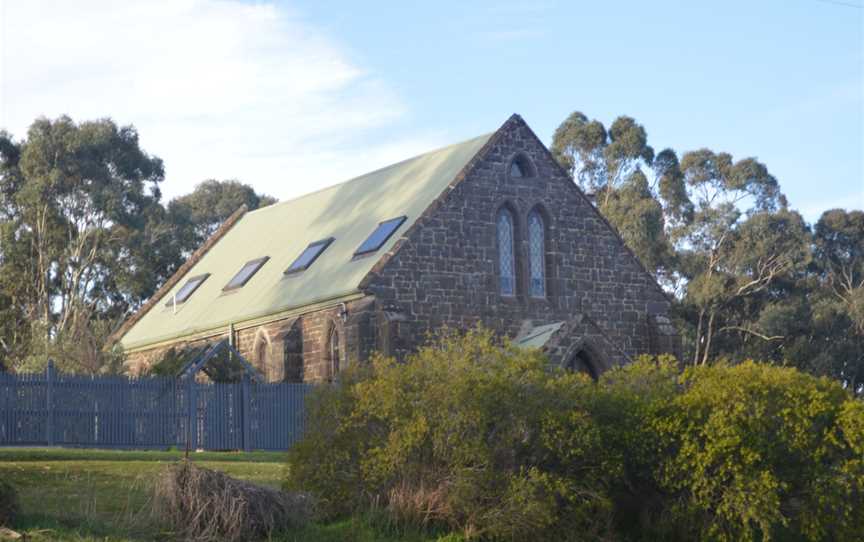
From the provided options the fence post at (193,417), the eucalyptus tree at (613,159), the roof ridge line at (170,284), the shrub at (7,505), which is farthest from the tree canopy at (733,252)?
the shrub at (7,505)

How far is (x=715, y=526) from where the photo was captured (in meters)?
20.9

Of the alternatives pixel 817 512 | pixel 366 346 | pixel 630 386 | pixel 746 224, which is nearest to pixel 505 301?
pixel 366 346

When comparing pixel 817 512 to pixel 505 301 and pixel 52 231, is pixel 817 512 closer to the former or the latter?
pixel 505 301

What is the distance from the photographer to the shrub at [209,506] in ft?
61.3

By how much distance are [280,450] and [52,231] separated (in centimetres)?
3368

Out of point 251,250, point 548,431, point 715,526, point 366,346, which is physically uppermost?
point 251,250

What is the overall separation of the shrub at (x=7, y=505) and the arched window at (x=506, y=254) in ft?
71.1

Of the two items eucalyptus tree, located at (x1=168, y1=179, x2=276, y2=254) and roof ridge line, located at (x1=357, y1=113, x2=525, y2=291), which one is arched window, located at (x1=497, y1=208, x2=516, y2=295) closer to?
roof ridge line, located at (x1=357, y1=113, x2=525, y2=291)

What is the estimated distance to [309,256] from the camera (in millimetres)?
41531

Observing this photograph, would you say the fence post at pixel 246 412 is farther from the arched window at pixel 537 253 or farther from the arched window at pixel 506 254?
the arched window at pixel 537 253

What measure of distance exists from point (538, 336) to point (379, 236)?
206 inches

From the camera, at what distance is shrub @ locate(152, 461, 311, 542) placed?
61.3ft

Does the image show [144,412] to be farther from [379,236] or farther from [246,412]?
[379,236]

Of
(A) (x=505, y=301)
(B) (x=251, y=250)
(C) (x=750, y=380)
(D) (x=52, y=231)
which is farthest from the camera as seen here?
(D) (x=52, y=231)
